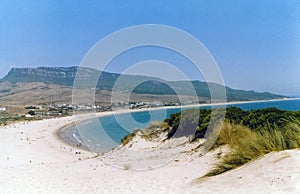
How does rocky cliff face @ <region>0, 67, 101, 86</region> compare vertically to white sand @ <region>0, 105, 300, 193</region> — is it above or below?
above

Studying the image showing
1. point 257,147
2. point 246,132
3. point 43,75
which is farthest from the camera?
point 43,75

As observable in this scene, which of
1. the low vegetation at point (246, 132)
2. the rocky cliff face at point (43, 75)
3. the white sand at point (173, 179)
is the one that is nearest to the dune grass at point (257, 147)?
the low vegetation at point (246, 132)

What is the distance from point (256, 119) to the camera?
14.1 m

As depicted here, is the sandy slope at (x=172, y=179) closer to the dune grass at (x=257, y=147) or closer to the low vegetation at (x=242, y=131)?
the dune grass at (x=257, y=147)

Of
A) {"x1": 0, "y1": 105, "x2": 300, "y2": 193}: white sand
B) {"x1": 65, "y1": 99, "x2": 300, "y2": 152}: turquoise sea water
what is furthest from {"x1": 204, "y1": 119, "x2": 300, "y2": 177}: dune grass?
{"x1": 65, "y1": 99, "x2": 300, "y2": 152}: turquoise sea water

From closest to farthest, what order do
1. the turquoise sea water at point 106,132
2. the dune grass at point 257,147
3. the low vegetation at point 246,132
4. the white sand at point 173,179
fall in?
the white sand at point 173,179, the dune grass at point 257,147, the low vegetation at point 246,132, the turquoise sea water at point 106,132

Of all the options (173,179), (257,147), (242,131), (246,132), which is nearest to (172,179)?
(173,179)

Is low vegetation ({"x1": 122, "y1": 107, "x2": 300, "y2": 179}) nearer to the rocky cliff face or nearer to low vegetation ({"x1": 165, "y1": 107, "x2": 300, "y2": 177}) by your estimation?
low vegetation ({"x1": 165, "y1": 107, "x2": 300, "y2": 177})

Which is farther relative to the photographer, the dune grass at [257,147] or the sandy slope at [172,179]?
the dune grass at [257,147]

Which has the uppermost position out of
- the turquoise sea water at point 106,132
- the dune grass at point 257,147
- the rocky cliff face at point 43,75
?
the rocky cliff face at point 43,75

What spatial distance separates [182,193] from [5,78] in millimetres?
191068

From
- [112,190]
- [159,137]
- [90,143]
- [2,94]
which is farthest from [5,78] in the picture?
[112,190]

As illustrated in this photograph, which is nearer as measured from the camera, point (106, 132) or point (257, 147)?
point (257, 147)

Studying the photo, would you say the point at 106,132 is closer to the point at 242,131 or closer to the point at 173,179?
the point at 242,131
